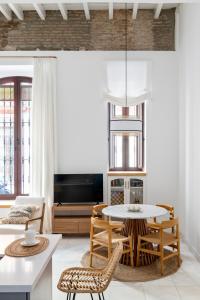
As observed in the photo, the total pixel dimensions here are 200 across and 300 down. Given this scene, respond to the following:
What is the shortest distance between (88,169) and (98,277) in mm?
3563

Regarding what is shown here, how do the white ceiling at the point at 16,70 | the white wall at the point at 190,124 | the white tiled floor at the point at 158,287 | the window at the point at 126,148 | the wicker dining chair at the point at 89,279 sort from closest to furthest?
1. the wicker dining chair at the point at 89,279
2. the white tiled floor at the point at 158,287
3. the white wall at the point at 190,124
4. the white ceiling at the point at 16,70
5. the window at the point at 126,148

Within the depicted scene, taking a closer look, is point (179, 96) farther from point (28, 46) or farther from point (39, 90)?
point (28, 46)

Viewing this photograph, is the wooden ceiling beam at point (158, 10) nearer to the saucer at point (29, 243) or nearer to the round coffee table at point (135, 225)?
the round coffee table at point (135, 225)

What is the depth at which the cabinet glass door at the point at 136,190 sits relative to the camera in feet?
19.7

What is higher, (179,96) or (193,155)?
(179,96)

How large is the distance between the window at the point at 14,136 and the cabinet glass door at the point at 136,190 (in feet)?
6.93

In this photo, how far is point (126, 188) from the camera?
5.96 m

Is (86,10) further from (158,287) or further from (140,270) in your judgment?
(158,287)

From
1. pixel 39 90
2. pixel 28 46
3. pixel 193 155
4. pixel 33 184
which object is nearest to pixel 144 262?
pixel 193 155

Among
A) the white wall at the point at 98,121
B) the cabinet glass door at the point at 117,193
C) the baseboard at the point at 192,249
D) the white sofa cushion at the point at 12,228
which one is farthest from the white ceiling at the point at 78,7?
the baseboard at the point at 192,249


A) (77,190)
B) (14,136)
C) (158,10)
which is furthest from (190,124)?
(14,136)

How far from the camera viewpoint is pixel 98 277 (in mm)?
2578

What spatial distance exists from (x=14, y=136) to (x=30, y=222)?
7.07 ft

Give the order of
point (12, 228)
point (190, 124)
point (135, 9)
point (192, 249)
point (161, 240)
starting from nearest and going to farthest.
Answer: point (161, 240)
point (12, 228)
point (192, 249)
point (190, 124)
point (135, 9)
